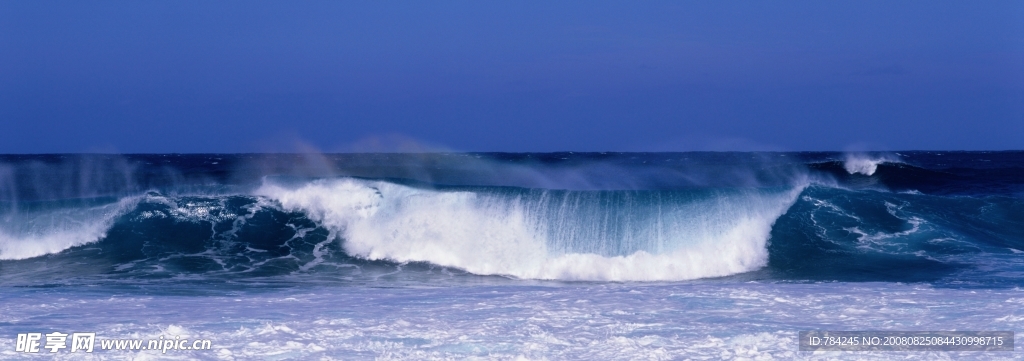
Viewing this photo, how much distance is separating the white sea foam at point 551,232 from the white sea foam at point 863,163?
22.6 metres

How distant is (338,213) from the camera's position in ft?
51.9

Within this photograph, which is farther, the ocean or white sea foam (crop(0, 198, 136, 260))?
white sea foam (crop(0, 198, 136, 260))

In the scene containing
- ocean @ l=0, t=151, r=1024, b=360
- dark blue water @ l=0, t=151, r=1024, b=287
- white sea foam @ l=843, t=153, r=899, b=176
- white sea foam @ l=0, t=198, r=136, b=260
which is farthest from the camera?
white sea foam @ l=843, t=153, r=899, b=176

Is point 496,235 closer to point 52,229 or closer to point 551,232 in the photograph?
point 551,232

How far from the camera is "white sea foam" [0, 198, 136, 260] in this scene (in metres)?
14.8

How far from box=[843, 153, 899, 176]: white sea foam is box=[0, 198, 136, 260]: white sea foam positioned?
29725 millimetres

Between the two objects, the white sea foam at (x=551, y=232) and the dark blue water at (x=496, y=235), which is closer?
the dark blue water at (x=496, y=235)

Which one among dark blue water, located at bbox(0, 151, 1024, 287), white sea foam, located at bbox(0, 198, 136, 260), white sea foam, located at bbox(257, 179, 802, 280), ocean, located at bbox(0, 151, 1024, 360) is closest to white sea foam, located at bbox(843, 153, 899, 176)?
ocean, located at bbox(0, 151, 1024, 360)

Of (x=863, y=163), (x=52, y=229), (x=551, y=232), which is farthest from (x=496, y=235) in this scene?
(x=863, y=163)

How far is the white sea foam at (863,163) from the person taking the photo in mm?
36144

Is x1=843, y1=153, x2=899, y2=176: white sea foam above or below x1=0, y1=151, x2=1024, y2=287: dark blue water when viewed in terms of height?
above

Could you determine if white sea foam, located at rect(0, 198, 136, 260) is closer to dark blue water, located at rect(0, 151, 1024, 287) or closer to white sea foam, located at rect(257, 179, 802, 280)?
dark blue water, located at rect(0, 151, 1024, 287)

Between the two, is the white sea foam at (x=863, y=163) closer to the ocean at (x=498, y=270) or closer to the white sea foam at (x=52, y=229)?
the ocean at (x=498, y=270)

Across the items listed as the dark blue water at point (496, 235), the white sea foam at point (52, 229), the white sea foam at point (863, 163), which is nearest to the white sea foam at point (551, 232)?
the dark blue water at point (496, 235)
